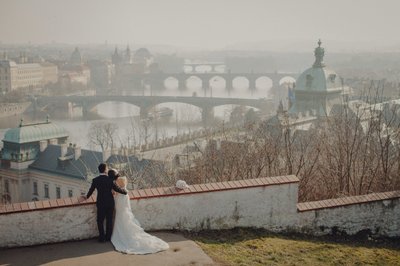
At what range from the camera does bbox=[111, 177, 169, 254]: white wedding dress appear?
22.9 feet

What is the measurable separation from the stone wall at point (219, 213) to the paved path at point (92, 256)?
21cm

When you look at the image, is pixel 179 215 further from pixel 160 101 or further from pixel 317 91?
pixel 160 101

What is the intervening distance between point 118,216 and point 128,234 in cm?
28

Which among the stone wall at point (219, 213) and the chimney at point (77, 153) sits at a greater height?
the stone wall at point (219, 213)

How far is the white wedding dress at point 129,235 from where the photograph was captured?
6.98 meters

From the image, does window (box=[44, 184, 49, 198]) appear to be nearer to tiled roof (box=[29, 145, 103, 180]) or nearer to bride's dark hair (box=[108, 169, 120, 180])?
tiled roof (box=[29, 145, 103, 180])

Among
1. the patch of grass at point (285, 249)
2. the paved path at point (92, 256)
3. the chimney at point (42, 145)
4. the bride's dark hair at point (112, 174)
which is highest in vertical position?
the bride's dark hair at point (112, 174)

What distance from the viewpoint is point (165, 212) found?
306 inches

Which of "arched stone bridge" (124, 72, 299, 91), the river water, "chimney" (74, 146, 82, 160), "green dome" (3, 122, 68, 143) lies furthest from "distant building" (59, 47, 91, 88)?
"chimney" (74, 146, 82, 160)

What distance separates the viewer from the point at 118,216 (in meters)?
7.22

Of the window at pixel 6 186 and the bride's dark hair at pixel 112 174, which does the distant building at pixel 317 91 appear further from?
the bride's dark hair at pixel 112 174

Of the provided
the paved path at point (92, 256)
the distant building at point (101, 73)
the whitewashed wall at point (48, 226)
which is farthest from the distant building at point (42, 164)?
the distant building at point (101, 73)

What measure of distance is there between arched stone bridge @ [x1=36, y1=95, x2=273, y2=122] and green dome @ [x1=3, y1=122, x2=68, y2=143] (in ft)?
97.4

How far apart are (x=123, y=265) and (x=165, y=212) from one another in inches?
54.4
